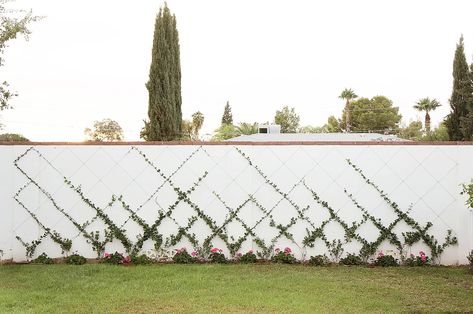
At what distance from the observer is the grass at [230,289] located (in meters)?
6.24

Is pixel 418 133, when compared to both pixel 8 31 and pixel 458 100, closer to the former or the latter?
pixel 458 100

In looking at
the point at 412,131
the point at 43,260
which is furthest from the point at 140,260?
the point at 412,131

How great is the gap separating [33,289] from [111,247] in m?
2.09

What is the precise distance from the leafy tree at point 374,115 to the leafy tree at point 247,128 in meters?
12.0

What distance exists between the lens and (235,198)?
29.6ft

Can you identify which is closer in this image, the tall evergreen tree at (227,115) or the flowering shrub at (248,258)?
the flowering shrub at (248,258)

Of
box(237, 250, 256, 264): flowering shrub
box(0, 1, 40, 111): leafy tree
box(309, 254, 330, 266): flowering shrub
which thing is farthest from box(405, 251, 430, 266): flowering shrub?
box(0, 1, 40, 111): leafy tree

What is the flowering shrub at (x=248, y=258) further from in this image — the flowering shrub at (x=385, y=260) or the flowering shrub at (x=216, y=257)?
the flowering shrub at (x=385, y=260)

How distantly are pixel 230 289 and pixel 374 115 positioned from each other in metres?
56.0

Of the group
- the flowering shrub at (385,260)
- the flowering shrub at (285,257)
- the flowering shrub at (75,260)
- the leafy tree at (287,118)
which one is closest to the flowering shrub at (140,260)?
the flowering shrub at (75,260)

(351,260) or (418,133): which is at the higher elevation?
(418,133)

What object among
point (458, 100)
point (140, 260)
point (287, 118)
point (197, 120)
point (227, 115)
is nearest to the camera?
point (140, 260)

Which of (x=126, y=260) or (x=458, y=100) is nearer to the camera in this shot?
(x=126, y=260)

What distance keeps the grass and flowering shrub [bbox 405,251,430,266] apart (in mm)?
273
